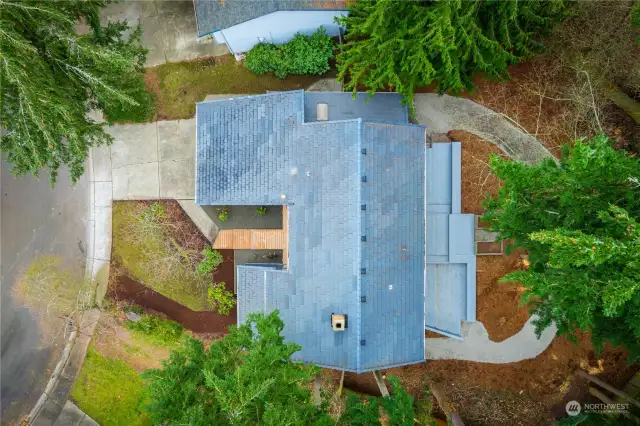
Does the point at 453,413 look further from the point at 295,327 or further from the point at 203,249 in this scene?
the point at 203,249

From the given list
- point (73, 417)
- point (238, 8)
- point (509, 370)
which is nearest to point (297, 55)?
point (238, 8)

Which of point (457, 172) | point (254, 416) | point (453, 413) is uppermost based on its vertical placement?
point (457, 172)

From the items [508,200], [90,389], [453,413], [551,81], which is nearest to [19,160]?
[90,389]

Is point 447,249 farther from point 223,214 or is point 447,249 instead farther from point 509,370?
point 223,214

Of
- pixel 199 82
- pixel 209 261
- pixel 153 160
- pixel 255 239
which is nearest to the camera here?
pixel 255 239

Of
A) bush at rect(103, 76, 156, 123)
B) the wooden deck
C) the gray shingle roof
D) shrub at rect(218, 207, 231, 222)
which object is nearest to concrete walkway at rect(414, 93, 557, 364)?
the gray shingle roof

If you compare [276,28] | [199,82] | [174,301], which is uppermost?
[276,28]
